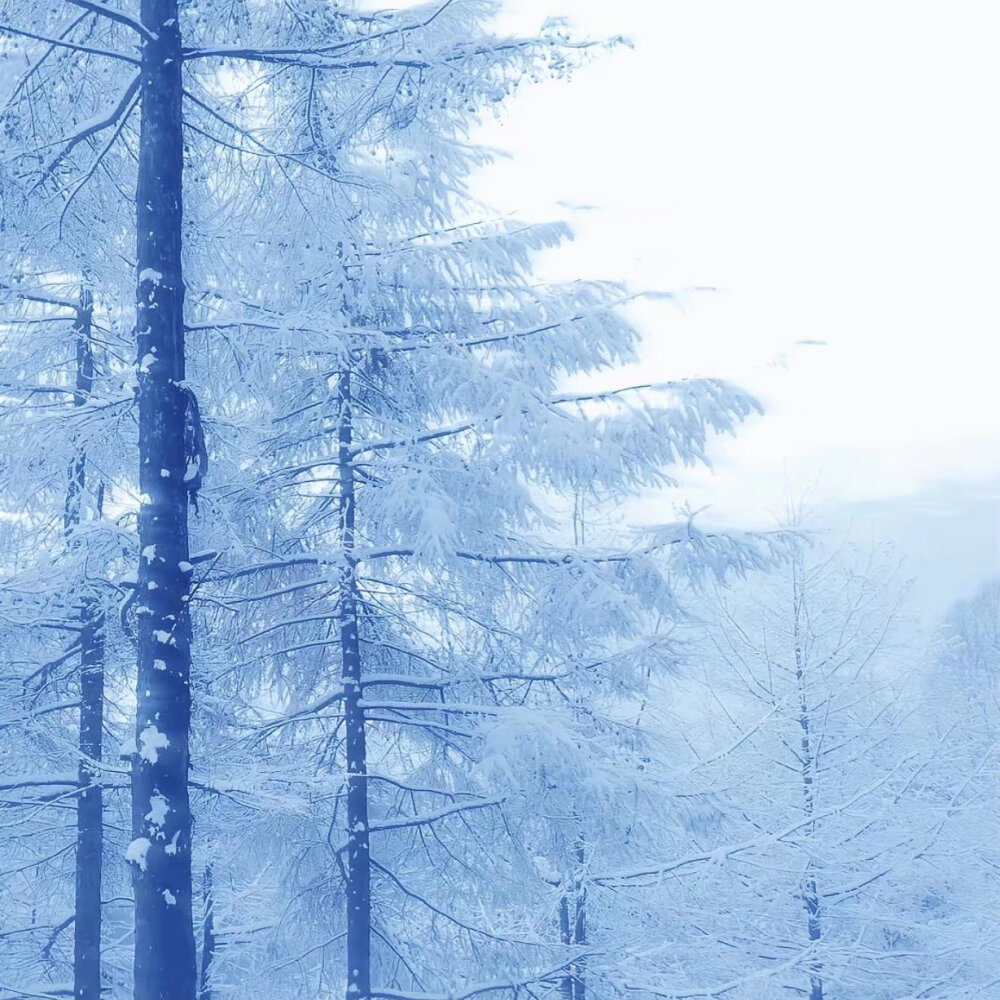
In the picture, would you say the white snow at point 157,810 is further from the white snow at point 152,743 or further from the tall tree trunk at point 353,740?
the tall tree trunk at point 353,740

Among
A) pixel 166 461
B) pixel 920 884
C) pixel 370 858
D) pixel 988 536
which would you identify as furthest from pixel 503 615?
pixel 988 536

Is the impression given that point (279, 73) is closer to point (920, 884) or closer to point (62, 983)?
point (62, 983)

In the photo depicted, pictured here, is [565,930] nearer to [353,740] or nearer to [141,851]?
[353,740]

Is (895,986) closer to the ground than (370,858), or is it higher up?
closer to the ground

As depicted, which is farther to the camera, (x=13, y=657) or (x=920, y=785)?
(x=920, y=785)

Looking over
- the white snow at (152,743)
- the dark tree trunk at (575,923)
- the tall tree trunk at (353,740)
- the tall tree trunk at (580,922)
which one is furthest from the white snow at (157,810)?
the tall tree trunk at (580,922)

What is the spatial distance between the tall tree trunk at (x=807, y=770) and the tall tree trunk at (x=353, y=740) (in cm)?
521

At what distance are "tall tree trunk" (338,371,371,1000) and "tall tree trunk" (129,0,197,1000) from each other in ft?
7.57

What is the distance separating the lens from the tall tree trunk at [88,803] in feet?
26.5

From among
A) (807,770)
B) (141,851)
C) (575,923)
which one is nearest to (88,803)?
(141,851)

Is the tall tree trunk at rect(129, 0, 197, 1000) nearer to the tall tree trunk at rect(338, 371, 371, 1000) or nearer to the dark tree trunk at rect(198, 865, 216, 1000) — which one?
the tall tree trunk at rect(338, 371, 371, 1000)

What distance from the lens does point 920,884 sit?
11117 mm

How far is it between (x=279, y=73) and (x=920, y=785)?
10.7 meters

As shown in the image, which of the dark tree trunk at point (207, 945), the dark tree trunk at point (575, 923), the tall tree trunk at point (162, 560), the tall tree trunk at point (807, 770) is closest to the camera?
the tall tree trunk at point (162, 560)
